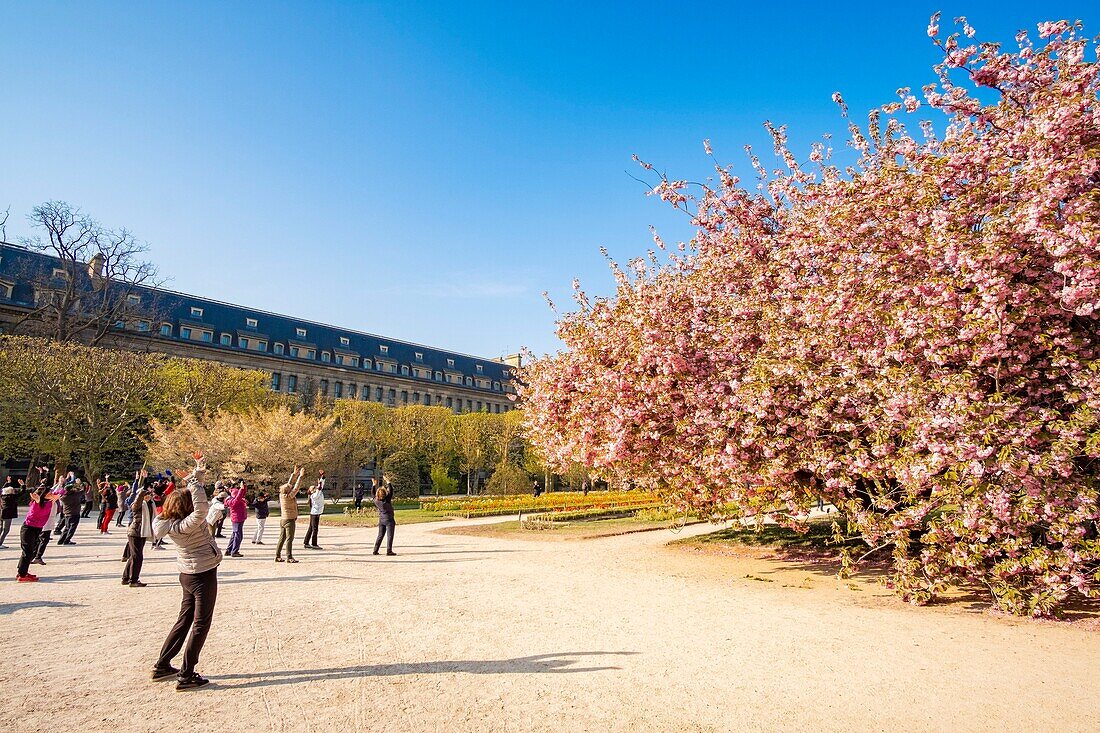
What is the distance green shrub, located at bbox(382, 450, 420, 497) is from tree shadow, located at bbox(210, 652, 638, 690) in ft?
160

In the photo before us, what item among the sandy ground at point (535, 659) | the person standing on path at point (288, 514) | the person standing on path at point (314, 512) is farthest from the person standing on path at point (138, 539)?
the person standing on path at point (314, 512)

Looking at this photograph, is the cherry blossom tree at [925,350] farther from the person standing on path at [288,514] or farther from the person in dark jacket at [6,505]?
the person in dark jacket at [6,505]

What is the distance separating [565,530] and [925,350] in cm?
1764

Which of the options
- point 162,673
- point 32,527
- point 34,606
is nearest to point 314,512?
point 32,527

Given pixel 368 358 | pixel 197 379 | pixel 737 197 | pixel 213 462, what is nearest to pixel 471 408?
pixel 368 358

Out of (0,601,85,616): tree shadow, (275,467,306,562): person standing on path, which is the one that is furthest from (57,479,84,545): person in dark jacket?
(0,601,85,616): tree shadow

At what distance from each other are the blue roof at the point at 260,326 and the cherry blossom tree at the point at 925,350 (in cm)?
6108

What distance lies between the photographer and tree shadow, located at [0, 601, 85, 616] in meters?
9.90

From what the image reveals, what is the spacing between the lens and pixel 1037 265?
9.63 metres

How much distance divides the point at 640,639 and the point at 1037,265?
351 inches

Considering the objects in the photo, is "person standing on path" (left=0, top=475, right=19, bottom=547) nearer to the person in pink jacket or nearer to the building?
the person in pink jacket

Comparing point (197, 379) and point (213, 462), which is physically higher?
point (197, 379)

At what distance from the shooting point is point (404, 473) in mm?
57531

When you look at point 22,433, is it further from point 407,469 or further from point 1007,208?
point 1007,208
